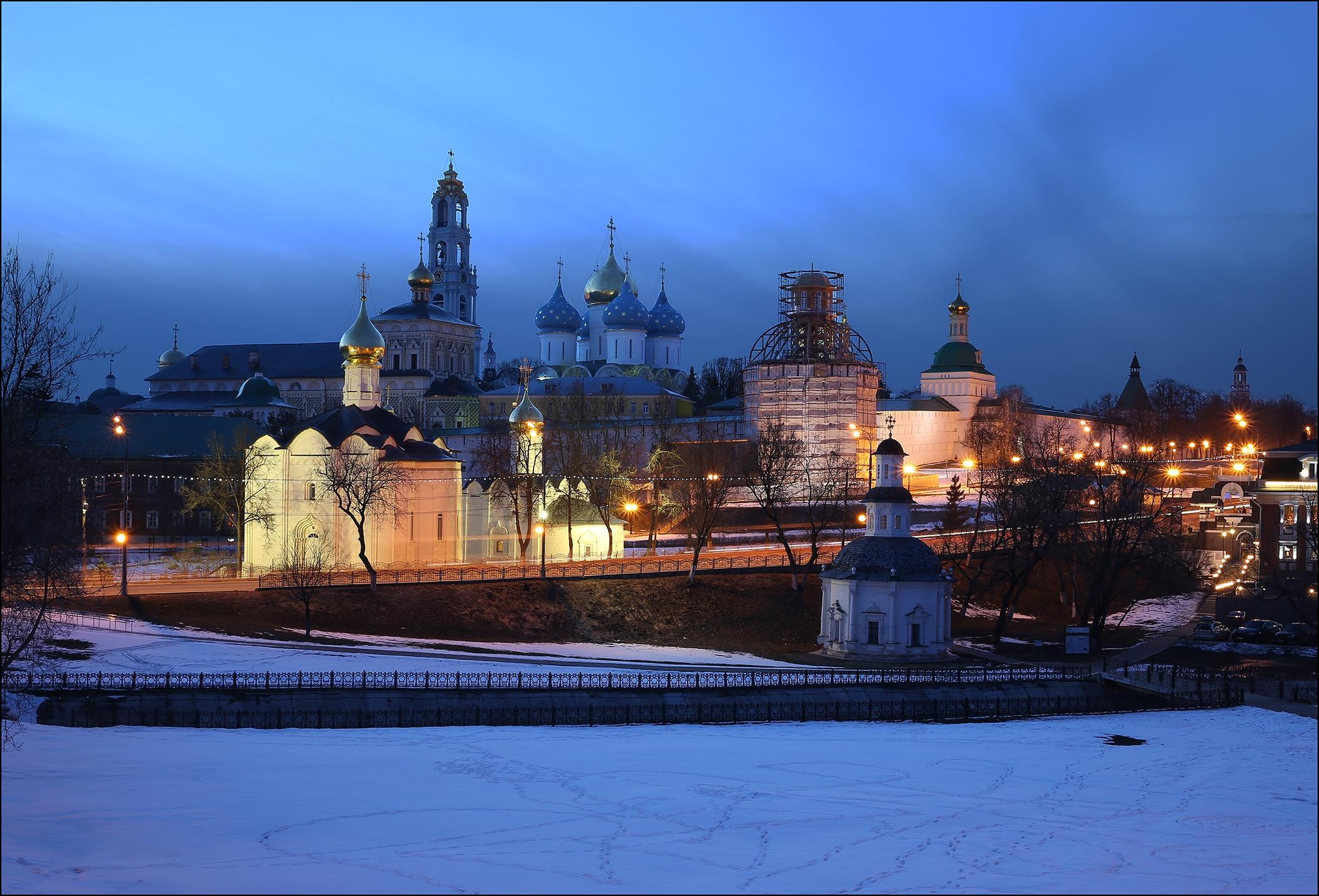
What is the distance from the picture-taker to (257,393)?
356 ft

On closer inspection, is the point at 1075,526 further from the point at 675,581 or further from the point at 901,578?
the point at 675,581

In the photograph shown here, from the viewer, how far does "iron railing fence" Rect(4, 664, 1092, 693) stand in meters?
32.6

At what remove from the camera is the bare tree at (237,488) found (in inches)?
2183

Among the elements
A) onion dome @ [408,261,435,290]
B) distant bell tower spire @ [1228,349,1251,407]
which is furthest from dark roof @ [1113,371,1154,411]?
onion dome @ [408,261,435,290]

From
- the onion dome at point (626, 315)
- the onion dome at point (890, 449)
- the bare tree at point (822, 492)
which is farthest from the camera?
the onion dome at point (626, 315)

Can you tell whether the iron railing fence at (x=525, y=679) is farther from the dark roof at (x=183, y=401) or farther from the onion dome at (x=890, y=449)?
the dark roof at (x=183, y=401)

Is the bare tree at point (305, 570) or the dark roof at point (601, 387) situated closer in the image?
the bare tree at point (305, 570)

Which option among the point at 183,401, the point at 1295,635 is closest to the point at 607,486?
the point at 1295,635

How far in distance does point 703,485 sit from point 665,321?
169 feet

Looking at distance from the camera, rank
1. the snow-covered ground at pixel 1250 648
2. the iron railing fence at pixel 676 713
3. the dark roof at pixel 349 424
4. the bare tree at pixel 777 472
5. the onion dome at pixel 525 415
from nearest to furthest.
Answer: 1. the iron railing fence at pixel 676 713
2. the snow-covered ground at pixel 1250 648
3. the dark roof at pixel 349 424
4. the bare tree at pixel 777 472
5. the onion dome at pixel 525 415

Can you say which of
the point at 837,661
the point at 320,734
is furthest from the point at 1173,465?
the point at 320,734

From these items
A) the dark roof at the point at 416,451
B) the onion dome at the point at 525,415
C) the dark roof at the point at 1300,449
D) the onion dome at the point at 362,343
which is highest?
the onion dome at the point at 362,343

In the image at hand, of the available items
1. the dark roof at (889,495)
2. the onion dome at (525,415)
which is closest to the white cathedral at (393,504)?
the onion dome at (525,415)

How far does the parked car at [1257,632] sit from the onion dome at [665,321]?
7251cm
